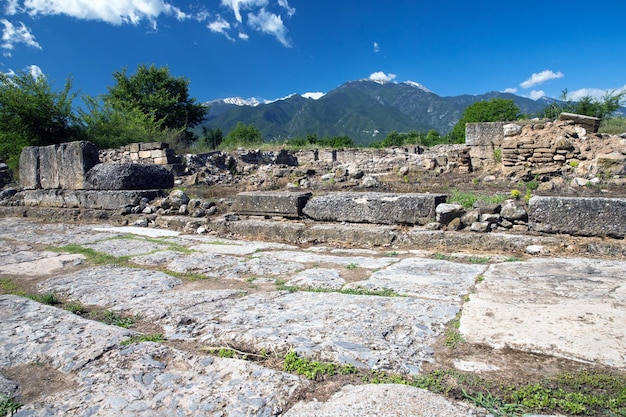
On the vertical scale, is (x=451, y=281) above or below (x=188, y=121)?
below

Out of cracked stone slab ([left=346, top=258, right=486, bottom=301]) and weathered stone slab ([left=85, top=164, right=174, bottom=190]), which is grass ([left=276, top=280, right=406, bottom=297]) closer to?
cracked stone slab ([left=346, top=258, right=486, bottom=301])

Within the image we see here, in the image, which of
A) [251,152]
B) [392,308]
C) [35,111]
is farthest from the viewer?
[251,152]

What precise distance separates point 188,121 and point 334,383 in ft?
114

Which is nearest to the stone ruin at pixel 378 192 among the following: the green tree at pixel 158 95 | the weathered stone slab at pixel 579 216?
the weathered stone slab at pixel 579 216

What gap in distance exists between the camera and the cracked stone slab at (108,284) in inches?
114

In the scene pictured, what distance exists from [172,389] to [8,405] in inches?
25.8

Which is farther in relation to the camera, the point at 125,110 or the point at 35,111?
the point at 125,110

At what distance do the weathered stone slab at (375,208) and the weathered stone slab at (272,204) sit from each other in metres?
0.15

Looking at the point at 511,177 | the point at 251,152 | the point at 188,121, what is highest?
the point at 188,121

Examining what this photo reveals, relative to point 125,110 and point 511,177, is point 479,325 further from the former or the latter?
point 125,110

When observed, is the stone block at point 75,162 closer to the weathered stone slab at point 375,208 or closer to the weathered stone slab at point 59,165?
the weathered stone slab at point 59,165

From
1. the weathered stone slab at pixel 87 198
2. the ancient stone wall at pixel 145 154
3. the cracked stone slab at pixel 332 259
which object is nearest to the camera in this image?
the cracked stone slab at pixel 332 259

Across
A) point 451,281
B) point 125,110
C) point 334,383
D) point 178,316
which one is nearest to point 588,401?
point 334,383

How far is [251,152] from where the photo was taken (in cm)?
2050
